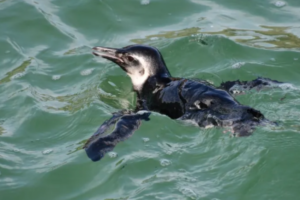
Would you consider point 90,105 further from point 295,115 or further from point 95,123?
point 295,115

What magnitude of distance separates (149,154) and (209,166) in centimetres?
77

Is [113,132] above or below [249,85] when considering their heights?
below

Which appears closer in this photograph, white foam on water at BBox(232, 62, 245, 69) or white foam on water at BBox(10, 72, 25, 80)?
white foam on water at BBox(232, 62, 245, 69)

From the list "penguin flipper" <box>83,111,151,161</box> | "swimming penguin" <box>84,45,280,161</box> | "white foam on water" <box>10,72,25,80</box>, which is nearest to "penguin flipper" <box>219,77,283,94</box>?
"swimming penguin" <box>84,45,280,161</box>

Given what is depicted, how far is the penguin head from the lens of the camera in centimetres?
898

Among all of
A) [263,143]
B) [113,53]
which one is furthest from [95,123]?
[263,143]

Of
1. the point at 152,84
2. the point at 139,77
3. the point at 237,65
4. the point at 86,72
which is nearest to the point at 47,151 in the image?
the point at 152,84

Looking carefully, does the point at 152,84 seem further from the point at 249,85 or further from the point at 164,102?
the point at 249,85

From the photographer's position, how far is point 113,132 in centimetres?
778

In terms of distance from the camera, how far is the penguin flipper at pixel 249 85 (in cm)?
873

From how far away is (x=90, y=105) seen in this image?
29.3ft

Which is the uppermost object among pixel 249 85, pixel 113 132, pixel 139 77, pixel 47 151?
pixel 249 85

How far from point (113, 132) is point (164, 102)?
3.08 ft

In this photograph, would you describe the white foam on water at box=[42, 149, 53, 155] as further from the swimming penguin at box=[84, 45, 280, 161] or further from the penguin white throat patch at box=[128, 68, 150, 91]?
the penguin white throat patch at box=[128, 68, 150, 91]
